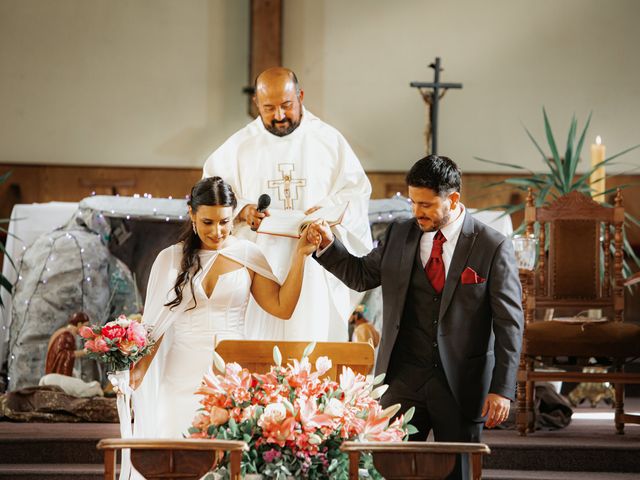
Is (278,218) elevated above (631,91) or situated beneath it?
situated beneath

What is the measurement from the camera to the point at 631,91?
9.79m

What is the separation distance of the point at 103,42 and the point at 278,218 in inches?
222

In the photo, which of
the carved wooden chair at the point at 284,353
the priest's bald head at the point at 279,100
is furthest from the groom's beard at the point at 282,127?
the carved wooden chair at the point at 284,353

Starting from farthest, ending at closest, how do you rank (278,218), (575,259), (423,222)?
(575,259) → (278,218) → (423,222)

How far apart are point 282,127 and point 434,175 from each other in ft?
6.04

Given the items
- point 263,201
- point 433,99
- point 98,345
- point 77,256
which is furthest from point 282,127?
point 433,99

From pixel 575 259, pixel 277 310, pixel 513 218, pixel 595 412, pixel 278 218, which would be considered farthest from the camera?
pixel 513 218

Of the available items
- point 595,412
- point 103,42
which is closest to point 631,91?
point 595,412

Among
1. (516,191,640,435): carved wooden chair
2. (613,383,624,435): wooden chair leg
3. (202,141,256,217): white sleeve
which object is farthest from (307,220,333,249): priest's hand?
(613,383,624,435): wooden chair leg

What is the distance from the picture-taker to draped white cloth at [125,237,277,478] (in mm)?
4070

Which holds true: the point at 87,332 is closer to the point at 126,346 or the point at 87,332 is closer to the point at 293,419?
the point at 126,346

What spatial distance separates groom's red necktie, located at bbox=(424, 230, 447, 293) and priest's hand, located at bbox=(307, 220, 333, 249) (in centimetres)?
38

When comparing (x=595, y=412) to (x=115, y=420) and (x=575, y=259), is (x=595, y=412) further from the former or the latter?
(x=115, y=420)

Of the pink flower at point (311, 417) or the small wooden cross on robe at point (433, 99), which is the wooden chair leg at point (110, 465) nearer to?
the pink flower at point (311, 417)
